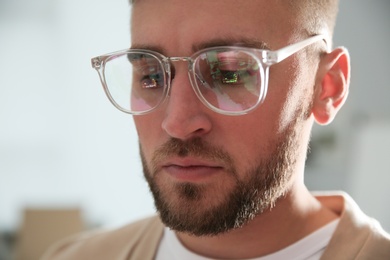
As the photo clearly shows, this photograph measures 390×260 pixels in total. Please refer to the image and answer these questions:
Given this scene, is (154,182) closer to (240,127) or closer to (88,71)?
(240,127)

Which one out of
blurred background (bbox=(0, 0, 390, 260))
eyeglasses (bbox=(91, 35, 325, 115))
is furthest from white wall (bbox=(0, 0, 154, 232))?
eyeglasses (bbox=(91, 35, 325, 115))

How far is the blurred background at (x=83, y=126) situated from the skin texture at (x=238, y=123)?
325 centimetres

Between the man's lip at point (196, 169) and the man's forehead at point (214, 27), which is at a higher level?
the man's forehead at point (214, 27)

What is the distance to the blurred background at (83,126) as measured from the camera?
4.57 m

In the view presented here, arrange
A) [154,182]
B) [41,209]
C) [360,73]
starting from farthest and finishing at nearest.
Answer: [360,73], [41,209], [154,182]

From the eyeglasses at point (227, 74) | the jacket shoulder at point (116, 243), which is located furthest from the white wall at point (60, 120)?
the eyeglasses at point (227, 74)

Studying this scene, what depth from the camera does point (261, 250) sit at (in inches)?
53.5

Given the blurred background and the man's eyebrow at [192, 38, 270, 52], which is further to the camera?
the blurred background

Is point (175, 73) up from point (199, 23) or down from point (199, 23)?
down

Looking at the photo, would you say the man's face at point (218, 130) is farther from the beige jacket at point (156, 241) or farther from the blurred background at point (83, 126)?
the blurred background at point (83, 126)

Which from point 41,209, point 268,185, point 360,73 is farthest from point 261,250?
point 360,73

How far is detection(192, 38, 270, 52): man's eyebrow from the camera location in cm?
122

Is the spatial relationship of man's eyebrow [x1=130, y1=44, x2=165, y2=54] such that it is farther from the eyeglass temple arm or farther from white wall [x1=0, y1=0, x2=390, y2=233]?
white wall [x1=0, y1=0, x2=390, y2=233]

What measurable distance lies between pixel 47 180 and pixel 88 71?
101 cm
